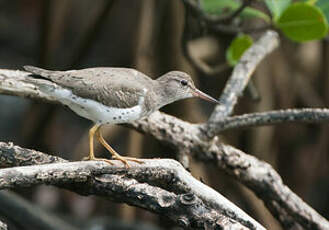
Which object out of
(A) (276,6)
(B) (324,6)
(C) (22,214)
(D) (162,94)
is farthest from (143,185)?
(B) (324,6)

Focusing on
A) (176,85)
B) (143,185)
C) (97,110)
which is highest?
(176,85)

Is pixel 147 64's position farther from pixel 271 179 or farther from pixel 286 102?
pixel 271 179

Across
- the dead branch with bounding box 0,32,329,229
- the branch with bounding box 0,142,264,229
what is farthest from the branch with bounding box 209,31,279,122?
the branch with bounding box 0,142,264,229

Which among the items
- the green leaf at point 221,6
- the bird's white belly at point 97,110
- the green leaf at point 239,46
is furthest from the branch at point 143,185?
the green leaf at point 221,6

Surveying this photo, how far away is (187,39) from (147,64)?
47.1 inches

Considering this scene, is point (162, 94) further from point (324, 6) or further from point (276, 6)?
point (324, 6)

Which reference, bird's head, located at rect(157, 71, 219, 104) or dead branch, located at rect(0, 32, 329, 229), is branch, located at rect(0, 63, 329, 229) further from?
bird's head, located at rect(157, 71, 219, 104)

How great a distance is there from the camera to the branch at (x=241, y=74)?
2.79 metres

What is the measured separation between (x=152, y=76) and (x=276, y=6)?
165cm

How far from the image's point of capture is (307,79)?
531cm

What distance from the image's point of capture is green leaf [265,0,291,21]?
9.91 ft

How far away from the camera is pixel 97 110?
95.4 inches

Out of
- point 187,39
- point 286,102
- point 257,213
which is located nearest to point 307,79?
point 286,102

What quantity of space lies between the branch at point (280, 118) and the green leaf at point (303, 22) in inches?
19.9
